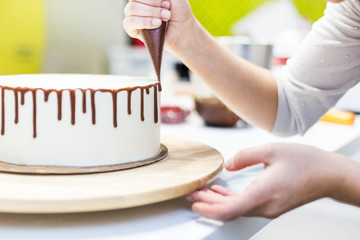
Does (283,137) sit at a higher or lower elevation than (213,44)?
lower

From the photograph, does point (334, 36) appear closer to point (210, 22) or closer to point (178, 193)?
point (178, 193)

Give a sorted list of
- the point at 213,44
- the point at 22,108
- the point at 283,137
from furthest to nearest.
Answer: the point at 283,137, the point at 213,44, the point at 22,108

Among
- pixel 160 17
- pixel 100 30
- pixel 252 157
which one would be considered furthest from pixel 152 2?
pixel 100 30

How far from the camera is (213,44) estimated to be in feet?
4.26

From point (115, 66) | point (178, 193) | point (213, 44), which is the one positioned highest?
point (213, 44)

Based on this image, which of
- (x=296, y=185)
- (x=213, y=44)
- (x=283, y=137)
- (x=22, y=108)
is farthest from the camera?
(x=283, y=137)

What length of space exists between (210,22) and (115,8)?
114 centimetres

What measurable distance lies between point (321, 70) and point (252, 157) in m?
0.74

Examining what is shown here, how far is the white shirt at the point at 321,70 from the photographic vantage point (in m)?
1.31

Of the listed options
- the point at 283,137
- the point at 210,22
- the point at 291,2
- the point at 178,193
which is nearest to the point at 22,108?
the point at 178,193

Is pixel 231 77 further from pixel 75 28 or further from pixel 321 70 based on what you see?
pixel 75 28

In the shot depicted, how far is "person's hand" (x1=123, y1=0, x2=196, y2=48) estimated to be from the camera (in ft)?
3.44

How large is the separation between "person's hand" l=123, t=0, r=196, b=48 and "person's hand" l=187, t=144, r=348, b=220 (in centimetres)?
46

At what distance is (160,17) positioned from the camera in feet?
3.53
